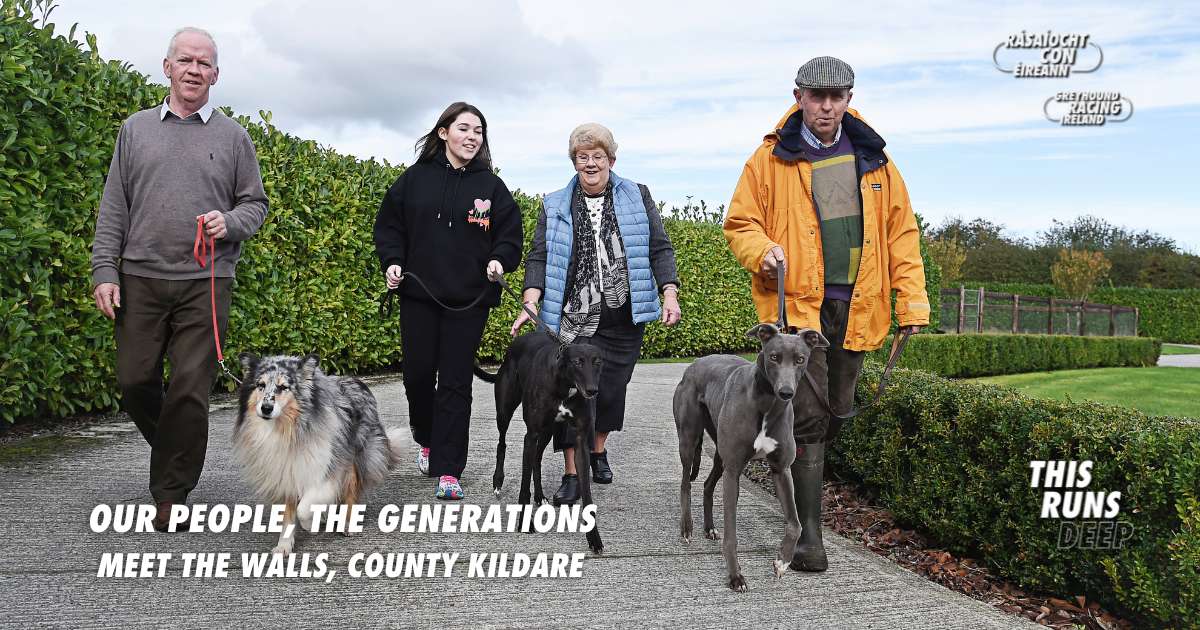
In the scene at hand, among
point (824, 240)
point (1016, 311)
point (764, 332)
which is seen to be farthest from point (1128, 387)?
point (764, 332)

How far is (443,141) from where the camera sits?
5434mm

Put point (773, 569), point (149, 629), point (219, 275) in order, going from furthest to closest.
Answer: point (219, 275) < point (773, 569) < point (149, 629)

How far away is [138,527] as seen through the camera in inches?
183

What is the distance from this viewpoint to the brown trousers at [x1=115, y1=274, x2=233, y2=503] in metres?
4.59

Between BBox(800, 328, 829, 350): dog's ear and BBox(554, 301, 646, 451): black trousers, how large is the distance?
163 centimetres

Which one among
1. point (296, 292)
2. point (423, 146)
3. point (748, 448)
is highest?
point (423, 146)

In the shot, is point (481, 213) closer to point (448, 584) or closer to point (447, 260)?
point (447, 260)

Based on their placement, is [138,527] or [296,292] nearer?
[138,527]

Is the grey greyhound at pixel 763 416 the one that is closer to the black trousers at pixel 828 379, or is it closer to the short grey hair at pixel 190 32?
the black trousers at pixel 828 379

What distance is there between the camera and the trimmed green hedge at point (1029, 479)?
154 inches

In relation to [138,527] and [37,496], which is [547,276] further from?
[37,496]

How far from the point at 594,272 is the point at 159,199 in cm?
247

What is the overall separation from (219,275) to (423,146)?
4.87 ft

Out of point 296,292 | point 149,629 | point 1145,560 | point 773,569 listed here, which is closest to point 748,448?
point 773,569
